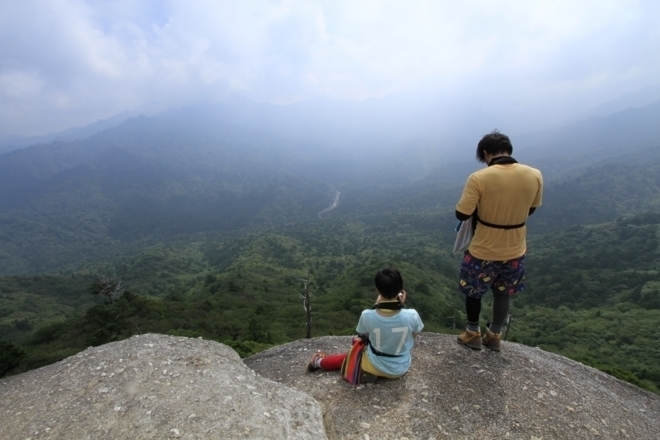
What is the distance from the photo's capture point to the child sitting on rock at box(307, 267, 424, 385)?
16.8 feet

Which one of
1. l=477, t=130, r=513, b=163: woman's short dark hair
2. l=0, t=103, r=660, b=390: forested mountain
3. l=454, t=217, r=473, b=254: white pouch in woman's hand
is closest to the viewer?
l=477, t=130, r=513, b=163: woman's short dark hair

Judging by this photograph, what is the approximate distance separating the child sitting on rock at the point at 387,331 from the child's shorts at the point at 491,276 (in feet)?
4.32

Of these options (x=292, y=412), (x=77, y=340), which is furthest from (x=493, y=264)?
(x=77, y=340)

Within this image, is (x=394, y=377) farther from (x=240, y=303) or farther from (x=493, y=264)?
(x=240, y=303)

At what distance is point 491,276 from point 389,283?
2.08 metres

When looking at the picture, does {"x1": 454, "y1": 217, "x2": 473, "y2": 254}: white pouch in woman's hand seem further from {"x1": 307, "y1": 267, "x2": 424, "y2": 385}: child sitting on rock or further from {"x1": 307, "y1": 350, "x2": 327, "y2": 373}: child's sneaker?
{"x1": 307, "y1": 350, "x2": 327, "y2": 373}: child's sneaker

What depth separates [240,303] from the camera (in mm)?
62125

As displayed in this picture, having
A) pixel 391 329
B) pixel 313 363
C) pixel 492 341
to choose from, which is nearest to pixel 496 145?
pixel 391 329

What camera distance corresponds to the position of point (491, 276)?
5801 mm

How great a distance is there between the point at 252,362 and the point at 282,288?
72.5 meters

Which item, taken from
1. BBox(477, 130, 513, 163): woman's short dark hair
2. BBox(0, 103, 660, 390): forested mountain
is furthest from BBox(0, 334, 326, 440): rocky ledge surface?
BBox(0, 103, 660, 390): forested mountain

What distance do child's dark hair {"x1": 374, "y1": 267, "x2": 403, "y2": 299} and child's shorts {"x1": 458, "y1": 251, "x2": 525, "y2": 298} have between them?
1.55 meters

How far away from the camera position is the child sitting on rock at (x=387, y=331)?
202 inches

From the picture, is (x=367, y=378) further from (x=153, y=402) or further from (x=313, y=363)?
(x=153, y=402)
